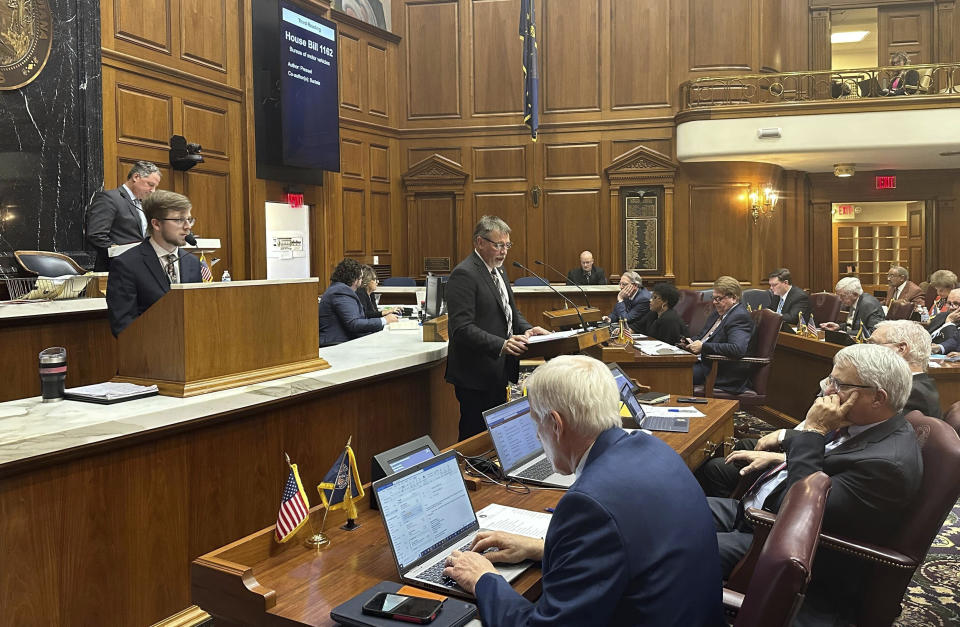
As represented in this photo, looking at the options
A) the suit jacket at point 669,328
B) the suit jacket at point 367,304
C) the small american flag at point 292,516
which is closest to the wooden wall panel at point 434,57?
the suit jacket at point 367,304

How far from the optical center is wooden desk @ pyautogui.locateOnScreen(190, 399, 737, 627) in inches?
70.1

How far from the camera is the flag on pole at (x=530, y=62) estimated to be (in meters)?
10.9

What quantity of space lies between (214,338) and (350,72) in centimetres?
884

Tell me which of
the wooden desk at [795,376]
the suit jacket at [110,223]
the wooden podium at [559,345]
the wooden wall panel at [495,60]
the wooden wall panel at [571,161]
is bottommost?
the wooden desk at [795,376]

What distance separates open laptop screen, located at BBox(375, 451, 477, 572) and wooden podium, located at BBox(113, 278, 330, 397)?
3.79 ft

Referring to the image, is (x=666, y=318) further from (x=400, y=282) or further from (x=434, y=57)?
(x=434, y=57)

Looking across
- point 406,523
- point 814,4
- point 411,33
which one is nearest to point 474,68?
point 411,33

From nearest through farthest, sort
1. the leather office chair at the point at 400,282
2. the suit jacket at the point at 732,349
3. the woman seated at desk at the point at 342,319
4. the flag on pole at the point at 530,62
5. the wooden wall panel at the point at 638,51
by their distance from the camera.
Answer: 1. the woman seated at desk at the point at 342,319
2. the suit jacket at the point at 732,349
3. the leather office chair at the point at 400,282
4. the flag on pole at the point at 530,62
5. the wooden wall panel at the point at 638,51

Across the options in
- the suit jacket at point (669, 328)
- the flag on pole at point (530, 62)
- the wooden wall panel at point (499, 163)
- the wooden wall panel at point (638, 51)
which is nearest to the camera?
the suit jacket at point (669, 328)

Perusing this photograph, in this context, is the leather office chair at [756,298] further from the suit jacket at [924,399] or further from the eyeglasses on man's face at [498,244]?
the eyeglasses on man's face at [498,244]

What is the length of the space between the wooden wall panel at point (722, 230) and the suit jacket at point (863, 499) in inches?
371

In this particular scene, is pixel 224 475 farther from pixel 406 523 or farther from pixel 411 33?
pixel 411 33

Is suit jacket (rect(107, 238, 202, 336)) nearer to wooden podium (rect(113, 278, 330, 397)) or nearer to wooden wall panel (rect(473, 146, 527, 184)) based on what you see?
wooden podium (rect(113, 278, 330, 397))

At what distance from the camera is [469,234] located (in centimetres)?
1219
